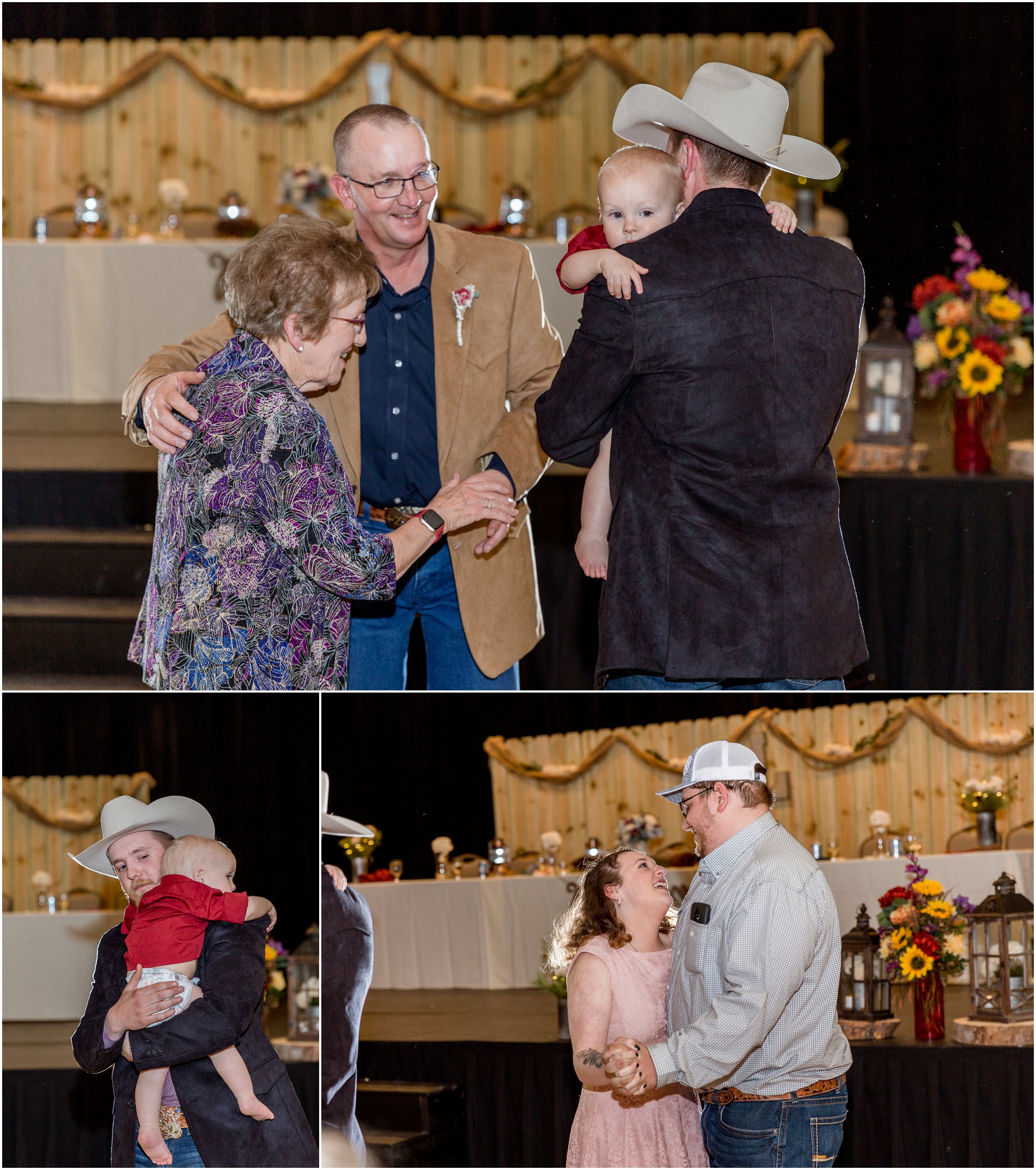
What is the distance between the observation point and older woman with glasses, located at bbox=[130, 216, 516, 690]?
249cm

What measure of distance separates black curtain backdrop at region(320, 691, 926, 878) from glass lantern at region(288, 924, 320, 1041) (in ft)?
0.87

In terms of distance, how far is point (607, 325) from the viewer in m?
2.32

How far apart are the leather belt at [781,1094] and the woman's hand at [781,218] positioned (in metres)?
1.55

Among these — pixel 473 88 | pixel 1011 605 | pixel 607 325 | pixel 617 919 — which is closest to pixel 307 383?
pixel 607 325

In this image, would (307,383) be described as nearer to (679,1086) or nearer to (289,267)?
(289,267)

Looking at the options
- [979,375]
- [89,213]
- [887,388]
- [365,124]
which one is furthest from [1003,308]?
[89,213]

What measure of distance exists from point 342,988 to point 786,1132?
1.06m

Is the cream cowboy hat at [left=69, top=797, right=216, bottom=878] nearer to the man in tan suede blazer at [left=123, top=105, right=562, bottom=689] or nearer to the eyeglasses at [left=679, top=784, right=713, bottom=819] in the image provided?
the man in tan suede blazer at [left=123, top=105, right=562, bottom=689]

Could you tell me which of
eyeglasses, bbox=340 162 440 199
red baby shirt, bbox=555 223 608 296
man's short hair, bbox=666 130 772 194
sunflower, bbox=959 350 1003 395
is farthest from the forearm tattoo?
sunflower, bbox=959 350 1003 395

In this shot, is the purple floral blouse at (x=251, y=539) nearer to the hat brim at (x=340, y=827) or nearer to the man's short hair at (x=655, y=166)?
the hat brim at (x=340, y=827)

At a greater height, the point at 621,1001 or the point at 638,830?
the point at 638,830

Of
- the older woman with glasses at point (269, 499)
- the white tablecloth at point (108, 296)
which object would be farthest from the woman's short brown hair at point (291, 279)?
the white tablecloth at point (108, 296)

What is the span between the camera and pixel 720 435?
2.38 meters

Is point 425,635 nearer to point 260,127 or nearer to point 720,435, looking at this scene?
point 720,435
